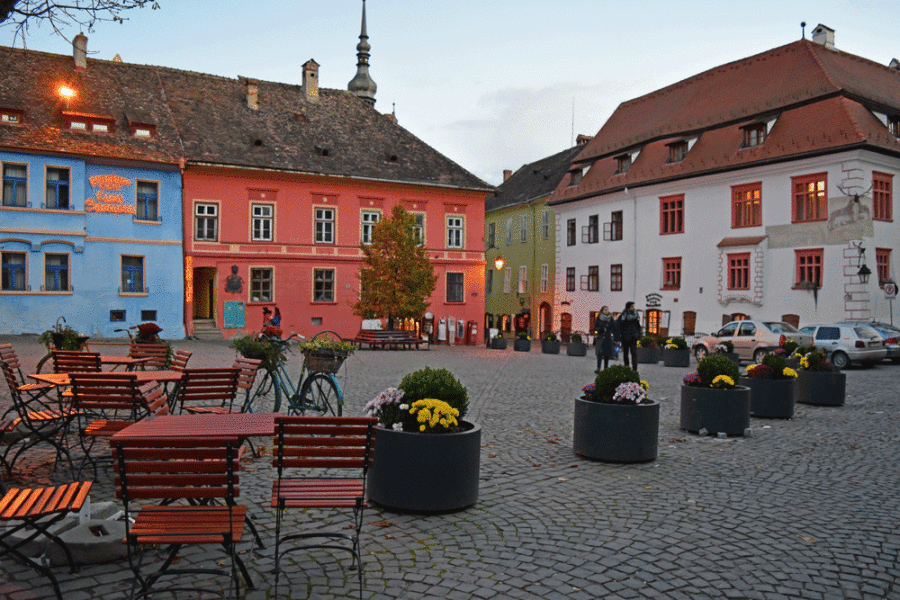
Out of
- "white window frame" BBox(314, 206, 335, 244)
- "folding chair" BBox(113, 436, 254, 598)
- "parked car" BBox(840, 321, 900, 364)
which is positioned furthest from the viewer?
"white window frame" BBox(314, 206, 335, 244)

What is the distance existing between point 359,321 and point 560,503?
2818cm

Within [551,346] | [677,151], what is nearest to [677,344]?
[551,346]

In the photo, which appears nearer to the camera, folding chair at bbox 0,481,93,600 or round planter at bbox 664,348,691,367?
folding chair at bbox 0,481,93,600

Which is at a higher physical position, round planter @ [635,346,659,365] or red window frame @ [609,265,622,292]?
red window frame @ [609,265,622,292]

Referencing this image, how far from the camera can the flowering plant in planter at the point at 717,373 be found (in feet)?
32.8

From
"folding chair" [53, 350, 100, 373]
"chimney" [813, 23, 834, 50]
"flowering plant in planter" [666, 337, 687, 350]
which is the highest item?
"chimney" [813, 23, 834, 50]

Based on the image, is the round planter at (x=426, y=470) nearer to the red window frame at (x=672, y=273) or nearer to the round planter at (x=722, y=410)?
the round planter at (x=722, y=410)

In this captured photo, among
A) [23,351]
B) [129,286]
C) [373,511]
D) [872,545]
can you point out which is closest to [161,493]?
[373,511]

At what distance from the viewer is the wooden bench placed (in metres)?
28.1

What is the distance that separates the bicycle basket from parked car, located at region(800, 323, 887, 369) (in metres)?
18.4

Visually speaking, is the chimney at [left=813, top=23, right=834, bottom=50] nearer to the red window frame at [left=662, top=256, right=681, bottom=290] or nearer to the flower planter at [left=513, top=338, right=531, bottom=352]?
the red window frame at [left=662, top=256, right=681, bottom=290]

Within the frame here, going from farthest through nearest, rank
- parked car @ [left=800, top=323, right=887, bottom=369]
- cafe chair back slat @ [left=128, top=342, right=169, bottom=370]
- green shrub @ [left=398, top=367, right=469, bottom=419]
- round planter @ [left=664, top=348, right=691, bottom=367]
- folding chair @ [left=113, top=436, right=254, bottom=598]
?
round planter @ [left=664, top=348, right=691, bottom=367] < parked car @ [left=800, top=323, right=887, bottom=369] < cafe chair back slat @ [left=128, top=342, right=169, bottom=370] < green shrub @ [left=398, top=367, right=469, bottom=419] < folding chair @ [left=113, top=436, right=254, bottom=598]

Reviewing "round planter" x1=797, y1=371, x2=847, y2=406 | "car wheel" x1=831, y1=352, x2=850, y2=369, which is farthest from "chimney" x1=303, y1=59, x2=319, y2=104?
"round planter" x1=797, y1=371, x2=847, y2=406

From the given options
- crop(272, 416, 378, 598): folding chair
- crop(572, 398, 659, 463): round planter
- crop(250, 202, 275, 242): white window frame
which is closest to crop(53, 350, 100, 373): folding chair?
crop(272, 416, 378, 598): folding chair
